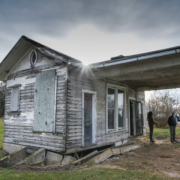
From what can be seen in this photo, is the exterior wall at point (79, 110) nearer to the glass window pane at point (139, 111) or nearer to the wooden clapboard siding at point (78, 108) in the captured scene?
the wooden clapboard siding at point (78, 108)

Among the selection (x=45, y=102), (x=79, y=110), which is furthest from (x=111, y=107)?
(x=45, y=102)

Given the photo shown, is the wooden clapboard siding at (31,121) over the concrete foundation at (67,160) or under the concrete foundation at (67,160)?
over

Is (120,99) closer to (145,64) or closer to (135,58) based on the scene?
(145,64)

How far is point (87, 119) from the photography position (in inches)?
310

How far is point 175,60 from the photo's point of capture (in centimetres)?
575

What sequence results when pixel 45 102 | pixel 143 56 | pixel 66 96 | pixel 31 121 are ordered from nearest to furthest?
pixel 143 56, pixel 66 96, pixel 45 102, pixel 31 121

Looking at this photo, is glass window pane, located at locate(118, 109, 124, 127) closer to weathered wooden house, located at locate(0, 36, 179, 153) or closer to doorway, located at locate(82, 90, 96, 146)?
weathered wooden house, located at locate(0, 36, 179, 153)

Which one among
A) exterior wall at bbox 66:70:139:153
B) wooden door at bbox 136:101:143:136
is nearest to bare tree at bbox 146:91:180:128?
wooden door at bbox 136:101:143:136

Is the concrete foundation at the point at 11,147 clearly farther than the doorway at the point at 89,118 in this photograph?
Yes

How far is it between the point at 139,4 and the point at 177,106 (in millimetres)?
17237

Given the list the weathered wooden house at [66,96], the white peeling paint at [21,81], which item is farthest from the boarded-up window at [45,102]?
the white peeling paint at [21,81]

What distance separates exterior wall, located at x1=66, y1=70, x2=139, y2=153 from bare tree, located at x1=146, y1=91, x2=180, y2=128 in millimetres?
12603

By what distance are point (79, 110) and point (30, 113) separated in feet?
7.67

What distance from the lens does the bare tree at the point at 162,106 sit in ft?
64.3
